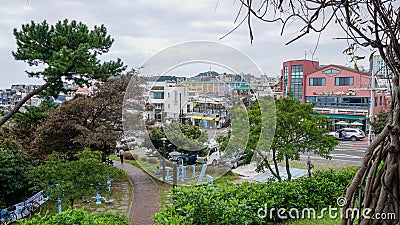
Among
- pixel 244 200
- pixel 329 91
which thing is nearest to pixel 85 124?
pixel 244 200

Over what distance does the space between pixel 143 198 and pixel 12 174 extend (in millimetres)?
2479

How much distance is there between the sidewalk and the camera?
5.47 metres

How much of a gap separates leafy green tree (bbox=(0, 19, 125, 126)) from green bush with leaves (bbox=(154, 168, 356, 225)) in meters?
5.18

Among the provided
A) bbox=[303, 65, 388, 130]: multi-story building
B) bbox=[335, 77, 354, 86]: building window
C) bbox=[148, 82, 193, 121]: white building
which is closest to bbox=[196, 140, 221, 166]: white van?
bbox=[148, 82, 193, 121]: white building

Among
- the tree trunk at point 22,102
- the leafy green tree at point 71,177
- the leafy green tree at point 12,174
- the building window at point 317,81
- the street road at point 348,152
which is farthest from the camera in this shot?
the building window at point 317,81

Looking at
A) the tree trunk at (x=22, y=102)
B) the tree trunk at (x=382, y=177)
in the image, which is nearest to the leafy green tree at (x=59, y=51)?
the tree trunk at (x=22, y=102)

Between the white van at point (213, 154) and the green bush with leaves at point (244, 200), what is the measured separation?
2517mm

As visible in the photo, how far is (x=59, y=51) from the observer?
22.4ft

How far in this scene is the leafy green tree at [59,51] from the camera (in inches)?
263

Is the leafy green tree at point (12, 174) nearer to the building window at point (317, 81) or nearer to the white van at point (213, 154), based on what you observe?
the white van at point (213, 154)

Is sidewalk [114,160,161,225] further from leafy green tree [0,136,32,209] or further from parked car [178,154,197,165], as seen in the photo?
leafy green tree [0,136,32,209]

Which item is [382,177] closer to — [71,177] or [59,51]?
[71,177]

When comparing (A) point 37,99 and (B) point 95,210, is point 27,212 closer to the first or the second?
(B) point 95,210

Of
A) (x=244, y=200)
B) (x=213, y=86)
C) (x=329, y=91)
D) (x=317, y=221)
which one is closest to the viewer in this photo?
(x=244, y=200)
